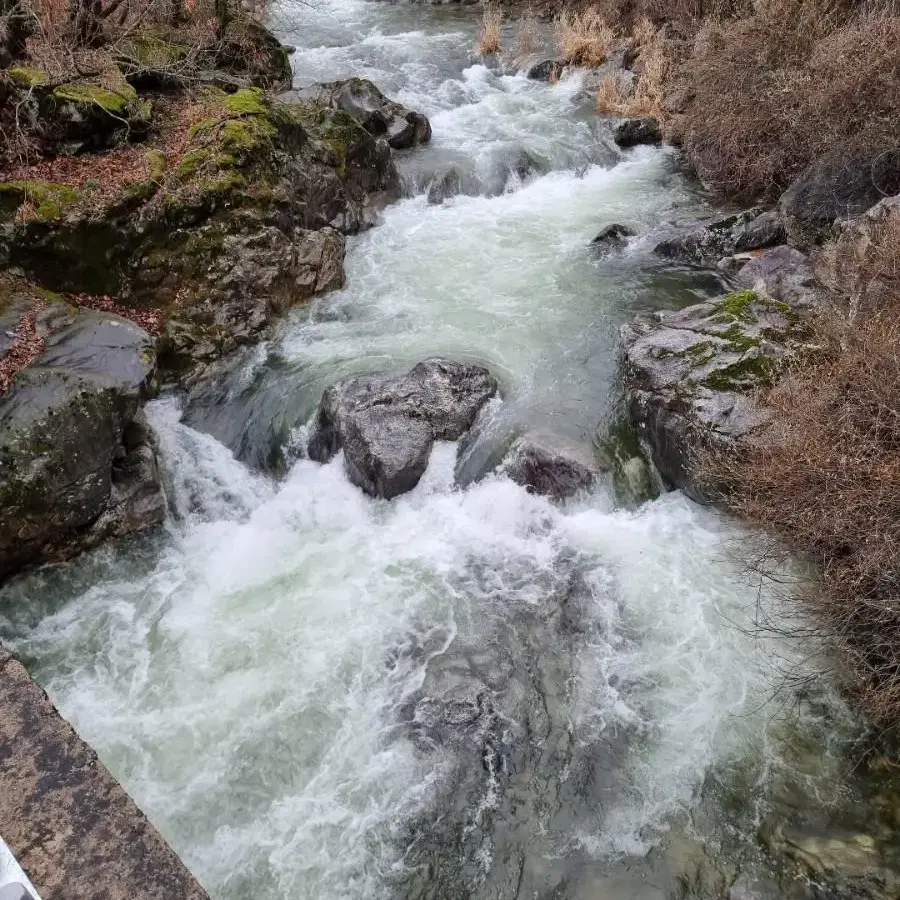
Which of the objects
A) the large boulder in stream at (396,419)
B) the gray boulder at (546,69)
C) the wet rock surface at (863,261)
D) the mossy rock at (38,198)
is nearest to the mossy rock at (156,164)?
the mossy rock at (38,198)

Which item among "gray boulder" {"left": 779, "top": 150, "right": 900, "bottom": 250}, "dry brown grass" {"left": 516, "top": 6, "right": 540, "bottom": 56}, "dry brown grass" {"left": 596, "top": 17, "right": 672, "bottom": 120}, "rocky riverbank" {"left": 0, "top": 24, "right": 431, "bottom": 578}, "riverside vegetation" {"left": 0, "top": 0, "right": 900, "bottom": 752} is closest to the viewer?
"riverside vegetation" {"left": 0, "top": 0, "right": 900, "bottom": 752}

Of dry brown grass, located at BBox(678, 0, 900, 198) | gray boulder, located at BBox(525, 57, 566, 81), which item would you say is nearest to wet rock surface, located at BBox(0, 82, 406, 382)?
dry brown grass, located at BBox(678, 0, 900, 198)

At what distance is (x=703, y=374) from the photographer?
23.6 ft

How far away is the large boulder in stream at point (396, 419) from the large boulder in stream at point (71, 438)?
186 cm

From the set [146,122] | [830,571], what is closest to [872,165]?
[830,571]

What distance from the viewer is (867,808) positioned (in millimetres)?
4594

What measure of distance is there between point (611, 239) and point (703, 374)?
15.3ft

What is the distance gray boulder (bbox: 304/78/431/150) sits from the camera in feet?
45.3

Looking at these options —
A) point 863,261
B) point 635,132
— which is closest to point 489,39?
point 635,132

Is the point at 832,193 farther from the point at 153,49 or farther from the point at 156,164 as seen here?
the point at 153,49

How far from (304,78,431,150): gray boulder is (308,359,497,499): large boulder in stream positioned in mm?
7756

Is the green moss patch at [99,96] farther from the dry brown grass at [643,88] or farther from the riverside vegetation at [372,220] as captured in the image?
the dry brown grass at [643,88]

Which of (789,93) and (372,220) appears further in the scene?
(372,220)

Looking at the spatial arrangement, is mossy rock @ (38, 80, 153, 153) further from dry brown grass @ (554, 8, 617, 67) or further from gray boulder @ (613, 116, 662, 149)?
dry brown grass @ (554, 8, 617, 67)
